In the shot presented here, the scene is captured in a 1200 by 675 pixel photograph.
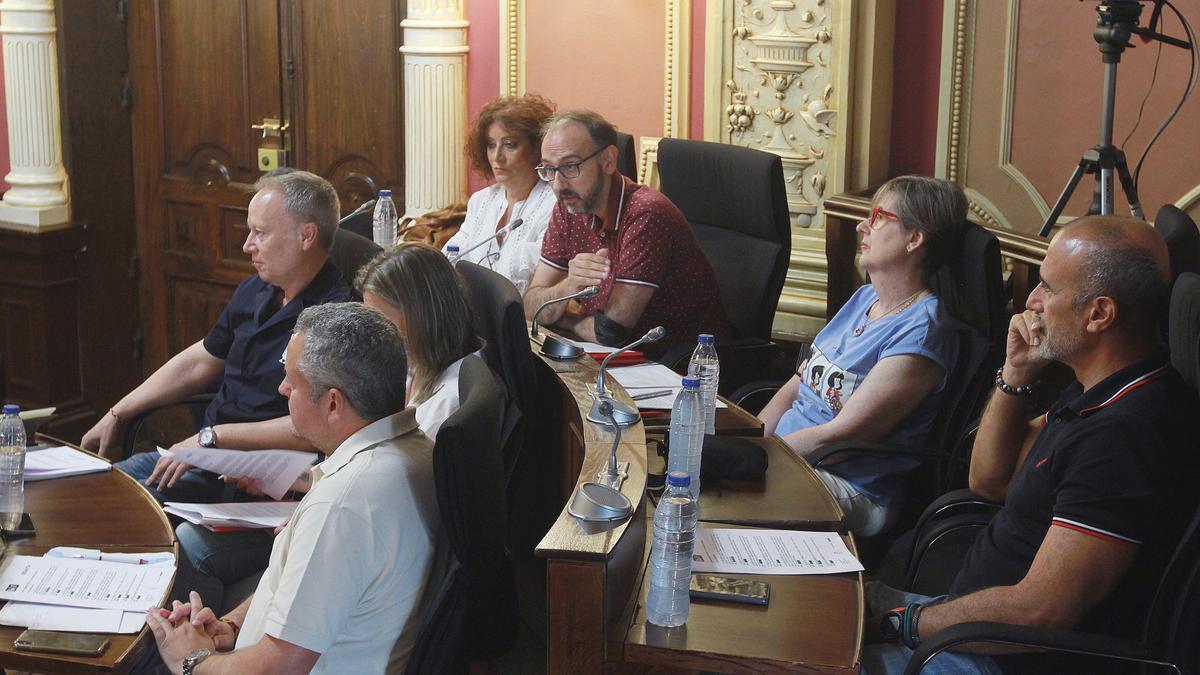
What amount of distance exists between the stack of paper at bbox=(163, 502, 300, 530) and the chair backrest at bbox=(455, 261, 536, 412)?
501mm

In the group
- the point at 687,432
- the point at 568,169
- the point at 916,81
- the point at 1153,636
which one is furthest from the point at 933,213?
the point at 916,81

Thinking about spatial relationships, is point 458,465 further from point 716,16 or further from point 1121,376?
point 716,16

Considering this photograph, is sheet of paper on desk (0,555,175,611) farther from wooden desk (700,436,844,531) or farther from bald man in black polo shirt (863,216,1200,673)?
bald man in black polo shirt (863,216,1200,673)

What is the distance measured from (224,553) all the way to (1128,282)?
71.2 inches

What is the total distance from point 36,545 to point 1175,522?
6.04ft

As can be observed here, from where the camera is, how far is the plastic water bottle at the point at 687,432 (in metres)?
2.18

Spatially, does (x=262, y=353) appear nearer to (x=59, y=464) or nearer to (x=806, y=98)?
(x=59, y=464)

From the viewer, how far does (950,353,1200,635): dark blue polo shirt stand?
73.9 inches

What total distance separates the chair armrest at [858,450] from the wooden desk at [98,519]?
127cm

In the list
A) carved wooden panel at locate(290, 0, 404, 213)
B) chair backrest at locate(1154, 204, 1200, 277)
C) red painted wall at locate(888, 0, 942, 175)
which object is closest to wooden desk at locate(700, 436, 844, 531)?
chair backrest at locate(1154, 204, 1200, 277)

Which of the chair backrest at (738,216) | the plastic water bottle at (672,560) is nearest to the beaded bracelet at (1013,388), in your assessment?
the plastic water bottle at (672,560)

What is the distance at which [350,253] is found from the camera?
333 centimetres

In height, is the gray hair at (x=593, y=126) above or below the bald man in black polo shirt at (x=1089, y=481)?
above

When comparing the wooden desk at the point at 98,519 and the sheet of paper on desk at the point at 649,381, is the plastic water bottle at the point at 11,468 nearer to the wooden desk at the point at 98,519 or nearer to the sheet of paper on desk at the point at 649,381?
the wooden desk at the point at 98,519
